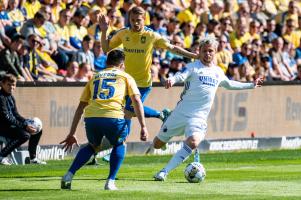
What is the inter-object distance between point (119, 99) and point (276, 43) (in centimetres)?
Result: 1607

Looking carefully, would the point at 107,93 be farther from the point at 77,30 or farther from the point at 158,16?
the point at 158,16

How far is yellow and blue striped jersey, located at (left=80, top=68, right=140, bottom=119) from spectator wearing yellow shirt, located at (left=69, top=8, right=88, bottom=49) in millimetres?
10310

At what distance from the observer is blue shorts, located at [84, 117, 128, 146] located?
13656 mm

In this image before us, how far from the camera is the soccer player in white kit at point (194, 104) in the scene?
15445 mm

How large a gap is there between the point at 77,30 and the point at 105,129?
10983 mm

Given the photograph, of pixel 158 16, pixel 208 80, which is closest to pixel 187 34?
pixel 158 16

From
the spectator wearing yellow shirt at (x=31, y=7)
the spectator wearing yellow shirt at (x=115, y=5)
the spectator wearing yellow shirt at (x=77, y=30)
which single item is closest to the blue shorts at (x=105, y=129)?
the spectator wearing yellow shirt at (x=31, y=7)

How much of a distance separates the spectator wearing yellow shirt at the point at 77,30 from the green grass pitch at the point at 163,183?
412 cm

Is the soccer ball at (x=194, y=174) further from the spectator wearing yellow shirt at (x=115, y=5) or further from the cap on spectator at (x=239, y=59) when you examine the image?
the cap on spectator at (x=239, y=59)

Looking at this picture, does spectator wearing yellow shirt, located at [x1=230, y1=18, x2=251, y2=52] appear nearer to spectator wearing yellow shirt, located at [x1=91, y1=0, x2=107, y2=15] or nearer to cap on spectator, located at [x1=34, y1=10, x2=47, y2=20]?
spectator wearing yellow shirt, located at [x1=91, y1=0, x2=107, y2=15]

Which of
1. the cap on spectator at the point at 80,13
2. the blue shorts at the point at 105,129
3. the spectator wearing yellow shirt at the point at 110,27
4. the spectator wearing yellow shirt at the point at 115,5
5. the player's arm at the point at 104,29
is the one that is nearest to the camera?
the blue shorts at the point at 105,129

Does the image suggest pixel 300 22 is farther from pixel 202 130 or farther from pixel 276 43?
pixel 202 130

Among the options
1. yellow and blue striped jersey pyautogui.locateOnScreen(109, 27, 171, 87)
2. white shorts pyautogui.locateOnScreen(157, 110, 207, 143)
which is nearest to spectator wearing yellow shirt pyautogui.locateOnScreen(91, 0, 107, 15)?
yellow and blue striped jersey pyautogui.locateOnScreen(109, 27, 171, 87)

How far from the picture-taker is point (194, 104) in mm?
15586
